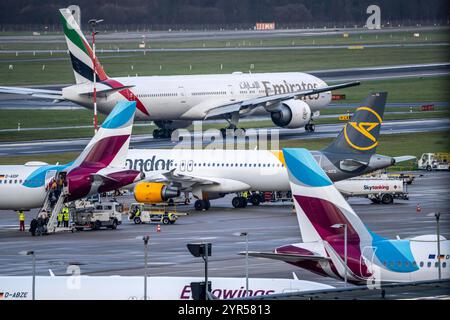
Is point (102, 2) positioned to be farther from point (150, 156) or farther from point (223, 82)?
point (150, 156)

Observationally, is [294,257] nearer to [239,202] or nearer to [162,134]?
[239,202]

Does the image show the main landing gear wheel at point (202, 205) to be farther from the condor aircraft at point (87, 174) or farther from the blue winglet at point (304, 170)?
the blue winglet at point (304, 170)

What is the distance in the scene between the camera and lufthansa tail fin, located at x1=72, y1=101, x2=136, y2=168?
67375 mm

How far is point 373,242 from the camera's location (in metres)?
41.1

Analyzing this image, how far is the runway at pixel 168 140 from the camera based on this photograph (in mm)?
102625

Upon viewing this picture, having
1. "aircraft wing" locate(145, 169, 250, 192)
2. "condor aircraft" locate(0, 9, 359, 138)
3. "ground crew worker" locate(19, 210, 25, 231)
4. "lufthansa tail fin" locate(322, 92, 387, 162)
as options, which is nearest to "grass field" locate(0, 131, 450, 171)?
"condor aircraft" locate(0, 9, 359, 138)

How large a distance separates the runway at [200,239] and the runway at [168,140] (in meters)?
23.1

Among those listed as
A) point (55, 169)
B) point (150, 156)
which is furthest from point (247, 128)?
point (55, 169)

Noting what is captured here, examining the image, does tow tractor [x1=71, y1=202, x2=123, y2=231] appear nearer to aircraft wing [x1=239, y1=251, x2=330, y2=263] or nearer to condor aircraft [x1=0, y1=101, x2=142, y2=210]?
condor aircraft [x1=0, y1=101, x2=142, y2=210]

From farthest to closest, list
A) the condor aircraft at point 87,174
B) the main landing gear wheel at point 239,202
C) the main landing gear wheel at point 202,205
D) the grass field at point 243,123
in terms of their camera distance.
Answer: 1. the grass field at point 243,123
2. the main landing gear wheel at point 239,202
3. the main landing gear wheel at point 202,205
4. the condor aircraft at point 87,174

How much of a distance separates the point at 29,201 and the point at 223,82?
50632mm

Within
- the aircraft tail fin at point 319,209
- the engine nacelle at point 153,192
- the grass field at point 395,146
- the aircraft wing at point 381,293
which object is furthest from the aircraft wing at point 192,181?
the aircraft wing at point 381,293

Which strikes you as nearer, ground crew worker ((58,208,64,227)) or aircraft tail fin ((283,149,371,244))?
aircraft tail fin ((283,149,371,244))

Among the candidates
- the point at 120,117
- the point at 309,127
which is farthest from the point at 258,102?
the point at 120,117
